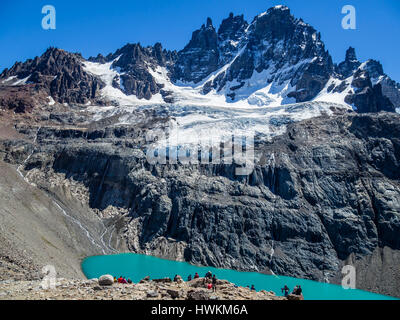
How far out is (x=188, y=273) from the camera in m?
62.0

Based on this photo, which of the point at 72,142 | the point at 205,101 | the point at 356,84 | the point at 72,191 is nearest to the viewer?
the point at 72,191

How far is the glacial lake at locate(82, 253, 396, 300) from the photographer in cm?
5547

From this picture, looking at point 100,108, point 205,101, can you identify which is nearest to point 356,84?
point 205,101

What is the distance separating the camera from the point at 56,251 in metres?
52.6

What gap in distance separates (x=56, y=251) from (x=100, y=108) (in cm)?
9605

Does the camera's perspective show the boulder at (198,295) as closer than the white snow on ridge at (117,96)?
Yes

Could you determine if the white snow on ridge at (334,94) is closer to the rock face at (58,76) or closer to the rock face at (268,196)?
the rock face at (268,196)

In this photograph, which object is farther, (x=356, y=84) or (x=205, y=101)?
(x=205, y=101)

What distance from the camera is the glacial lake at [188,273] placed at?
5547 centimetres

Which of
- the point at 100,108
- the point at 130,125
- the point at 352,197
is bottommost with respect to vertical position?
the point at 352,197

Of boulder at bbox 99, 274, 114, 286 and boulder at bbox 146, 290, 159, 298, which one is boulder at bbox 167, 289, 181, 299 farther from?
boulder at bbox 99, 274, 114, 286

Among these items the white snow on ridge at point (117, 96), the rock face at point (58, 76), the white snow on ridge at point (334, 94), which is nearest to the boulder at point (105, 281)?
the rock face at point (58, 76)

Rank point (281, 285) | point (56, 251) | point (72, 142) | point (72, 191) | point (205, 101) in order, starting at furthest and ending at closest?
point (205, 101) < point (72, 142) < point (72, 191) < point (281, 285) < point (56, 251)

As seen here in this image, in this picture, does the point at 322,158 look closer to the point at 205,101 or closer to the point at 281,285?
the point at 281,285
